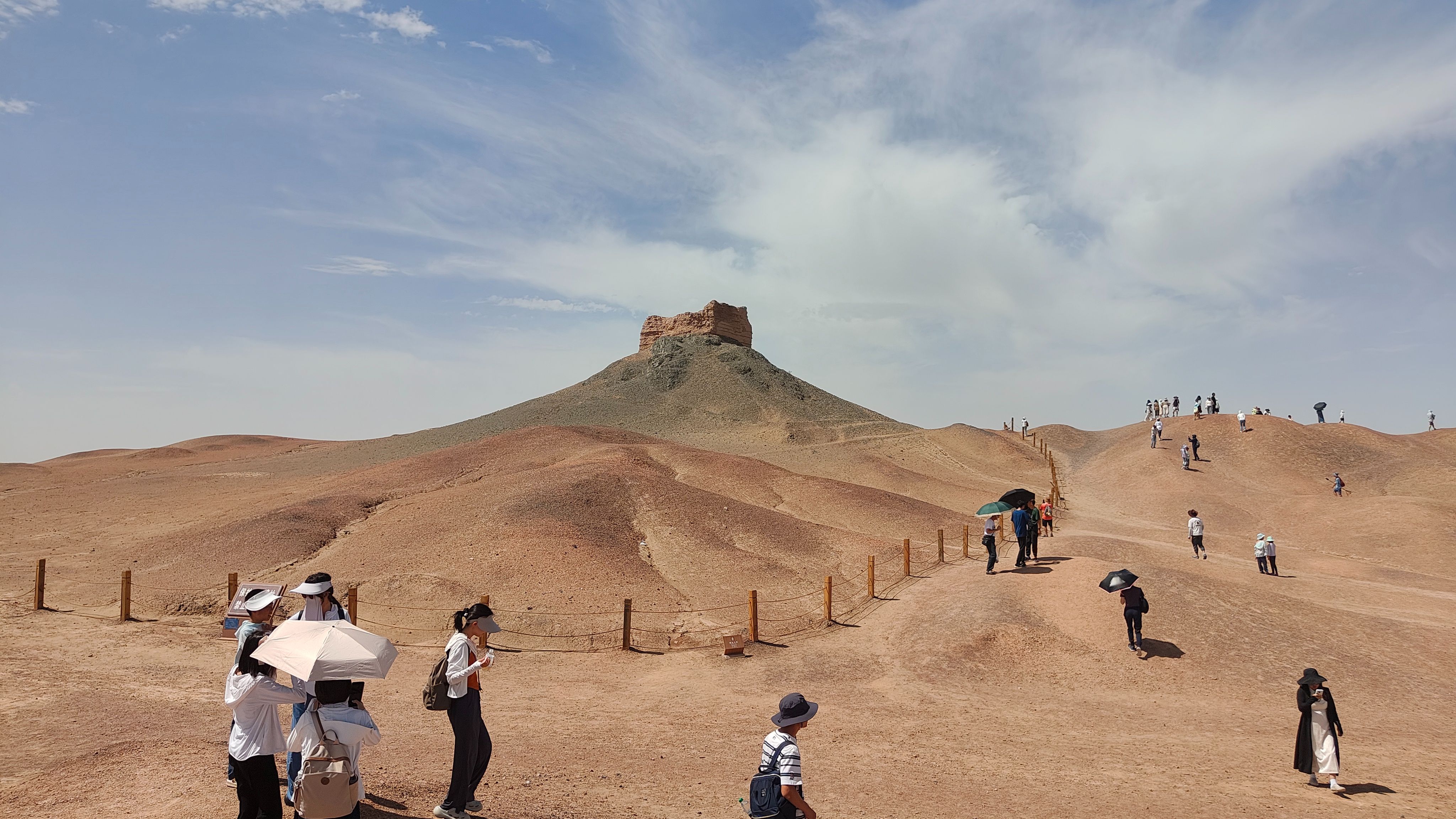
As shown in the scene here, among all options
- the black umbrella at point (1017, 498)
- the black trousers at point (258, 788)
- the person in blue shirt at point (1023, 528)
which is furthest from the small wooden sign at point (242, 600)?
the black umbrella at point (1017, 498)

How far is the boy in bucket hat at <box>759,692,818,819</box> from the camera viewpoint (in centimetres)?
550

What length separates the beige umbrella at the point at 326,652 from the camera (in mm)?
5785

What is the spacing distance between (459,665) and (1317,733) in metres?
10.5

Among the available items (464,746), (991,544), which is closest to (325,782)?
(464,746)

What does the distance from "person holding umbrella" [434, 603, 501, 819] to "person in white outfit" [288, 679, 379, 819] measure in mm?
1454

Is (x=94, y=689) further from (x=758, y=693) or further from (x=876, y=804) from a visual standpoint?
(x=876, y=804)

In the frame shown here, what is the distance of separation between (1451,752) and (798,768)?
1246 centimetres

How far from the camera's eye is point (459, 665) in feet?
24.6

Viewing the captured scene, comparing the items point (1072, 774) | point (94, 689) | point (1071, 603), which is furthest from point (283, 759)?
point (1071, 603)

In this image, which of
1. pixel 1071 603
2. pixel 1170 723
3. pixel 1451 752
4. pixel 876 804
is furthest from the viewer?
pixel 1071 603

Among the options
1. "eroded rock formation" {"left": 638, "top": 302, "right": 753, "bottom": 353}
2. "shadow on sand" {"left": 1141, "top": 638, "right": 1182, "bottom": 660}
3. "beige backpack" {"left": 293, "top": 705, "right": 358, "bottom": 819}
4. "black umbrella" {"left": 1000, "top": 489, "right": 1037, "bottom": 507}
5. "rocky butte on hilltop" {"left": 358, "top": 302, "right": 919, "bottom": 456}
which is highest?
"eroded rock formation" {"left": 638, "top": 302, "right": 753, "bottom": 353}

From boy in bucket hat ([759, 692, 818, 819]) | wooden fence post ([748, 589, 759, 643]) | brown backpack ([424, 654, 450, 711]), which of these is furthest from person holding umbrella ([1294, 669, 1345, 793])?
brown backpack ([424, 654, 450, 711])

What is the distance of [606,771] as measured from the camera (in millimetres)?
10406

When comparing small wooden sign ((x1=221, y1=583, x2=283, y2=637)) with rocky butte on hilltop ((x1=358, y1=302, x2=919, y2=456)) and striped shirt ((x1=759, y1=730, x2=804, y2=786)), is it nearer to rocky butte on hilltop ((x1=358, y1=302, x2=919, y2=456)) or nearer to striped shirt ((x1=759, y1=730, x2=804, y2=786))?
striped shirt ((x1=759, y1=730, x2=804, y2=786))
